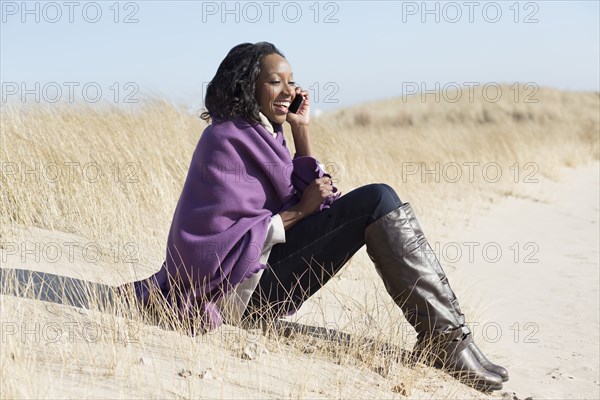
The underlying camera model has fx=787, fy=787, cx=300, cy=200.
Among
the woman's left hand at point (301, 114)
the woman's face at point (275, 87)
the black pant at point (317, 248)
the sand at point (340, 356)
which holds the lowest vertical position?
the sand at point (340, 356)

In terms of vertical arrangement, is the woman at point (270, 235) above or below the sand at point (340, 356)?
above

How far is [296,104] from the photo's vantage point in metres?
3.69

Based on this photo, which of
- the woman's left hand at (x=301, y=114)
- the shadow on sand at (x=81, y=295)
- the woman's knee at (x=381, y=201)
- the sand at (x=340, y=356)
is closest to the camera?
the sand at (x=340, y=356)

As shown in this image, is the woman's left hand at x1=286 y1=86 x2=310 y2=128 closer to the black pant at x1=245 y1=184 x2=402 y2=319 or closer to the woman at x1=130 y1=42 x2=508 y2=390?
the woman at x1=130 y1=42 x2=508 y2=390

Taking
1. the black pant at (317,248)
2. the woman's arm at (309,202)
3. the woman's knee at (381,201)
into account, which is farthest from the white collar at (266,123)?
the woman's knee at (381,201)

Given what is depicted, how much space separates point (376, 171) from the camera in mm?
8914

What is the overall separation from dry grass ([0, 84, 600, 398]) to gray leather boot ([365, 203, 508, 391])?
10 cm

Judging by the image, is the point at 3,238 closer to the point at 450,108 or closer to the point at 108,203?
the point at 108,203

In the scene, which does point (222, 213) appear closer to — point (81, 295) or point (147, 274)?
point (81, 295)

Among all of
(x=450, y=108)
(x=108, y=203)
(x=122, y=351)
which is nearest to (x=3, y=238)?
(x=108, y=203)

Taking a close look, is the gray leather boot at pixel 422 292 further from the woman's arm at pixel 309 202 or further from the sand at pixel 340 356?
the woman's arm at pixel 309 202

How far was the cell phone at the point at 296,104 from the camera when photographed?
3.68 m

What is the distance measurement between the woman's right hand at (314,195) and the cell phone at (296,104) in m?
0.50

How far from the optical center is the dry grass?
2.83 m
